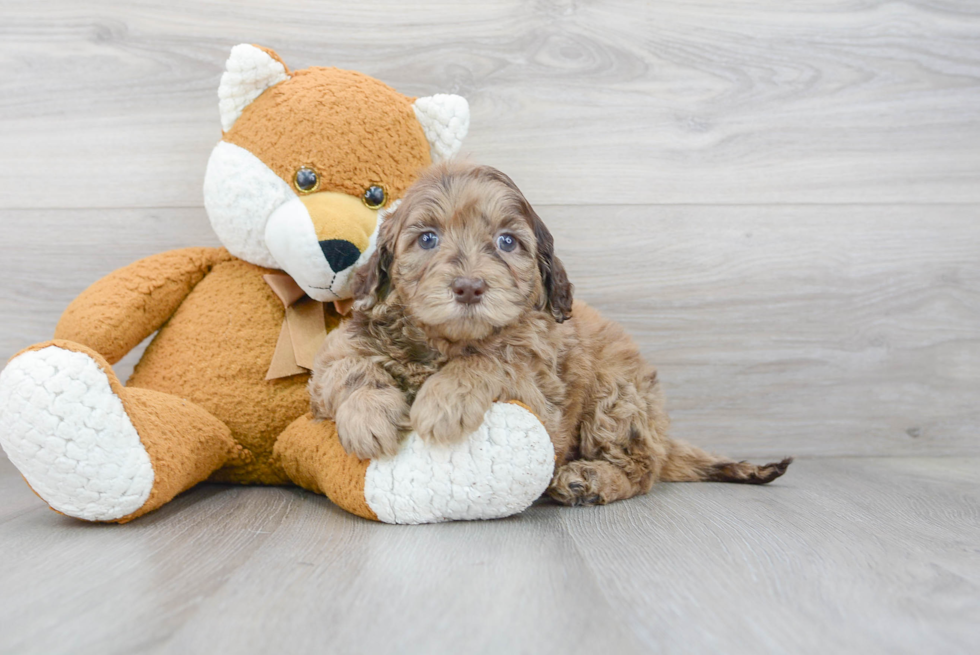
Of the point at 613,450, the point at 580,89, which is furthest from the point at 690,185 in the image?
the point at 613,450

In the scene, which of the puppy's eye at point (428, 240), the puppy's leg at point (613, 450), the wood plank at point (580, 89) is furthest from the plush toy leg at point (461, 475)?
the wood plank at point (580, 89)

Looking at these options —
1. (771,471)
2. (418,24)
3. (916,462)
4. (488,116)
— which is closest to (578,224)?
(488,116)

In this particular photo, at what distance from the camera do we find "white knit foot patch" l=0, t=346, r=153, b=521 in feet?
4.29

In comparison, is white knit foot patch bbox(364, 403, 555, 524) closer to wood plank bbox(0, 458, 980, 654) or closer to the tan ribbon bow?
wood plank bbox(0, 458, 980, 654)

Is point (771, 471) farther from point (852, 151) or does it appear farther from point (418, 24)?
point (418, 24)

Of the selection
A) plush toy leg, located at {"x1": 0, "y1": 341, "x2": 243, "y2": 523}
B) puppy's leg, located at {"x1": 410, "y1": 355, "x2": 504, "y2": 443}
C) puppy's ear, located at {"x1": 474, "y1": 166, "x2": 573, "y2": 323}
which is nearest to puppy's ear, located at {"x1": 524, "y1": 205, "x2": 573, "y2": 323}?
puppy's ear, located at {"x1": 474, "y1": 166, "x2": 573, "y2": 323}

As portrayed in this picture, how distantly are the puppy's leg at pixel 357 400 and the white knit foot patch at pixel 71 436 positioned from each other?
0.38 metres

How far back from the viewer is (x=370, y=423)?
1380mm

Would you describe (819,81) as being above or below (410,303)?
above

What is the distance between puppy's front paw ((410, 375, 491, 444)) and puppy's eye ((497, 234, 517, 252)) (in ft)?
1.00

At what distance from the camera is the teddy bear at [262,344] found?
138 centimetres

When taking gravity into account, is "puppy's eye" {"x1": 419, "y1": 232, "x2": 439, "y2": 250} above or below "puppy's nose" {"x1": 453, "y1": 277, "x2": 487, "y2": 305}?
above

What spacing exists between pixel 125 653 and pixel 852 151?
95.3 inches

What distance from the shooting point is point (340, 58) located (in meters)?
2.19
